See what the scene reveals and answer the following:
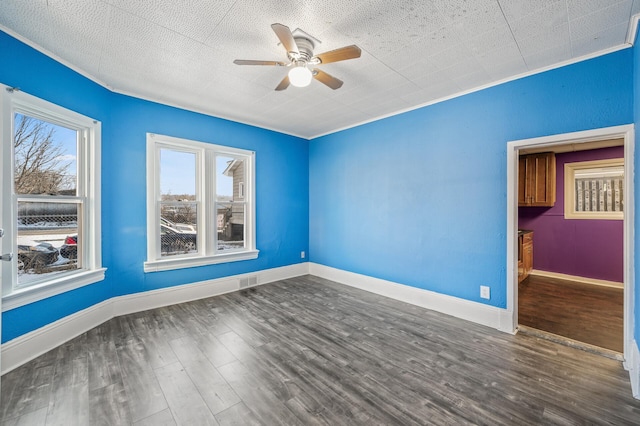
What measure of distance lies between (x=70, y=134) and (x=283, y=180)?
9.71 feet

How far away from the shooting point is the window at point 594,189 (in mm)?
4691

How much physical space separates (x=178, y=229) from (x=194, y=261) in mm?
519

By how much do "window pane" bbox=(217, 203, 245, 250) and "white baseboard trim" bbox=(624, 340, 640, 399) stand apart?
449cm

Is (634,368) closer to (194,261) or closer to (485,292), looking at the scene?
(485,292)

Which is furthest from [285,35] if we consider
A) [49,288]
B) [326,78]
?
[49,288]

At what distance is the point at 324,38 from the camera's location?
220cm

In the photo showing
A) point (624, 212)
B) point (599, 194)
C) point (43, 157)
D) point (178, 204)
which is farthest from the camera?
point (599, 194)

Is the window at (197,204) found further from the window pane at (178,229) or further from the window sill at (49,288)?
the window sill at (49,288)

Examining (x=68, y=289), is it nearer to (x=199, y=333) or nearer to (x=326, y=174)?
(x=199, y=333)

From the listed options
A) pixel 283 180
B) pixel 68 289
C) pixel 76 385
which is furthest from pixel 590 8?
pixel 68 289

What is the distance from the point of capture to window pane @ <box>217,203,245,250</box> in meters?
4.27

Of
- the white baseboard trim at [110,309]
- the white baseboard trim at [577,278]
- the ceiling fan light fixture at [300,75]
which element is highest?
the ceiling fan light fixture at [300,75]

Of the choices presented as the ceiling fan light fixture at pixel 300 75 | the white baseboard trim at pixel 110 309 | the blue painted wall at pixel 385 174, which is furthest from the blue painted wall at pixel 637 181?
the white baseboard trim at pixel 110 309

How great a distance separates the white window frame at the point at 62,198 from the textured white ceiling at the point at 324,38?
20.7 inches
